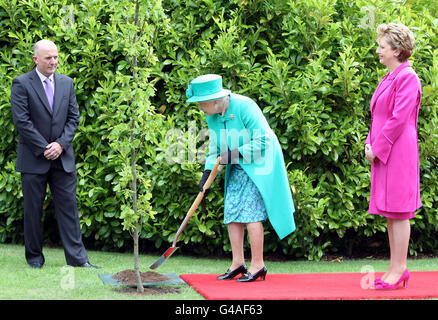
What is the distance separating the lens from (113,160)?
6609 mm

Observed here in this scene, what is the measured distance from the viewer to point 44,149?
5793mm

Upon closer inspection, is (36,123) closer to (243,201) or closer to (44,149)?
(44,149)

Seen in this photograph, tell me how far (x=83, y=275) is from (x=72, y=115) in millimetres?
1655

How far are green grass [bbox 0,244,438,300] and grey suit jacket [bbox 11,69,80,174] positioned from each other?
3.33 feet

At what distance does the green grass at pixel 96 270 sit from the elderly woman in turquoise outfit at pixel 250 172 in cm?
73

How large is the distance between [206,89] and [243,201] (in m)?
1.04

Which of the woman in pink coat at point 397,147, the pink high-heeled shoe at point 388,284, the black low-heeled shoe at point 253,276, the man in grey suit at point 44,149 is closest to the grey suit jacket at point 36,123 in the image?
the man in grey suit at point 44,149

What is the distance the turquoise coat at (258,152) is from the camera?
5328mm

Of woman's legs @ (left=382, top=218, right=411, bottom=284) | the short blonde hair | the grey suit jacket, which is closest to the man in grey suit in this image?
the grey suit jacket

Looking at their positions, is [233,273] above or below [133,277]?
below

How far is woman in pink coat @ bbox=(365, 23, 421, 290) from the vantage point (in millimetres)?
4770

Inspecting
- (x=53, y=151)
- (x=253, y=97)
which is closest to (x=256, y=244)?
(x=253, y=97)

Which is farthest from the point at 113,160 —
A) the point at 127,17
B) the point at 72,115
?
the point at 127,17

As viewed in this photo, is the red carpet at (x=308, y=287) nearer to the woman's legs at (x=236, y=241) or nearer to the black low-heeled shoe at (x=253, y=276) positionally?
the black low-heeled shoe at (x=253, y=276)
